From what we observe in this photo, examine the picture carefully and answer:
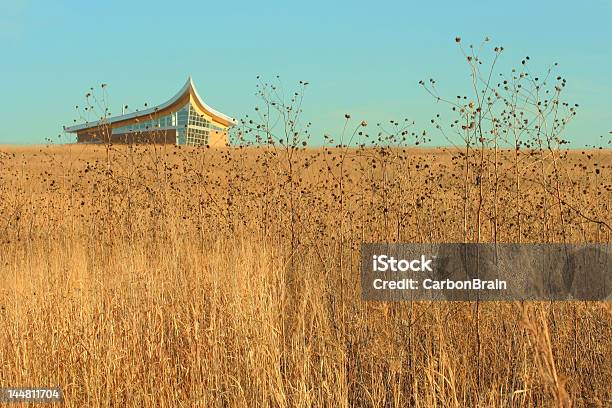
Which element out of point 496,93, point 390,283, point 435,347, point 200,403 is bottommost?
point 200,403

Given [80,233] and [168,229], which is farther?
[80,233]

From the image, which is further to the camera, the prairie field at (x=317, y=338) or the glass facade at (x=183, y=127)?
the glass facade at (x=183, y=127)

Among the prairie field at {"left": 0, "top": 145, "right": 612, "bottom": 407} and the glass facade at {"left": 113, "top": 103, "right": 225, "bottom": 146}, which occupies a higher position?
the glass facade at {"left": 113, "top": 103, "right": 225, "bottom": 146}

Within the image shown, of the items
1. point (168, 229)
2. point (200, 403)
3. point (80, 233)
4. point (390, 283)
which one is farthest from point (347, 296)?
point (80, 233)

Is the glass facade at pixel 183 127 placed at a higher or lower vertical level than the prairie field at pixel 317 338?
higher

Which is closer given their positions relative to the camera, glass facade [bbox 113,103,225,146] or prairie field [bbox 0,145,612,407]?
prairie field [bbox 0,145,612,407]

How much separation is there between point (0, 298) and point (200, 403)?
2.71m

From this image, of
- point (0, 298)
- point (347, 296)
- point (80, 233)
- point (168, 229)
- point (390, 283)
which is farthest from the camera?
point (80, 233)

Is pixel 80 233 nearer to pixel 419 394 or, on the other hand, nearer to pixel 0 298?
pixel 0 298

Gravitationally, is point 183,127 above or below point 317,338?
above

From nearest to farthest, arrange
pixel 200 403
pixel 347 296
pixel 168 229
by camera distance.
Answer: pixel 200 403 < pixel 347 296 < pixel 168 229

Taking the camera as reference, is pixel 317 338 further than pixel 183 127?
No

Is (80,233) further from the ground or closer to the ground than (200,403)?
further from the ground

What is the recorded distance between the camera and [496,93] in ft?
11.1
